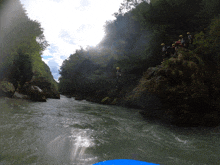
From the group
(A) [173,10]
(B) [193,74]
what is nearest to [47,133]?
(B) [193,74]

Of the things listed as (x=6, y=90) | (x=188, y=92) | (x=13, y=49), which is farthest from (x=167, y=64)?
(x=13, y=49)

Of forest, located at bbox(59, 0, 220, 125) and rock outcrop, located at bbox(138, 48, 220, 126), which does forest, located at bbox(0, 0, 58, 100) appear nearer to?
forest, located at bbox(59, 0, 220, 125)

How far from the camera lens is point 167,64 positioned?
6598 mm

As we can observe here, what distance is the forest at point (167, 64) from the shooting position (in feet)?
18.9

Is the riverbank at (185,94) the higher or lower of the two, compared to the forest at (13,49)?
lower

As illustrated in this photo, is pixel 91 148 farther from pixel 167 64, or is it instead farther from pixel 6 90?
pixel 6 90

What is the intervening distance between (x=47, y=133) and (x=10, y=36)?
1437cm

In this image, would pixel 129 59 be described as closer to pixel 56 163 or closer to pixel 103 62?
pixel 103 62

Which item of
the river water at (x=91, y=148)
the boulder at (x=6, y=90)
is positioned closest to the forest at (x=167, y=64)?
the river water at (x=91, y=148)

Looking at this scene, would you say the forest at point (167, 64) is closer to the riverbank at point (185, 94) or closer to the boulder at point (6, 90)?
the riverbank at point (185, 94)

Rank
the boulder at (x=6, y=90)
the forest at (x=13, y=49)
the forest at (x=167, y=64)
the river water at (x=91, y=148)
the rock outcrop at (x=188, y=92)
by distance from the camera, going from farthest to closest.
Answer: the forest at (x=13, y=49), the boulder at (x=6, y=90), the forest at (x=167, y=64), the rock outcrop at (x=188, y=92), the river water at (x=91, y=148)

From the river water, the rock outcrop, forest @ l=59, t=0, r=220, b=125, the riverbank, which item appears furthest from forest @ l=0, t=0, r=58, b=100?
the rock outcrop

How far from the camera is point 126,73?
54.2 ft

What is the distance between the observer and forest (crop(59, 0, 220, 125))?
227 inches
